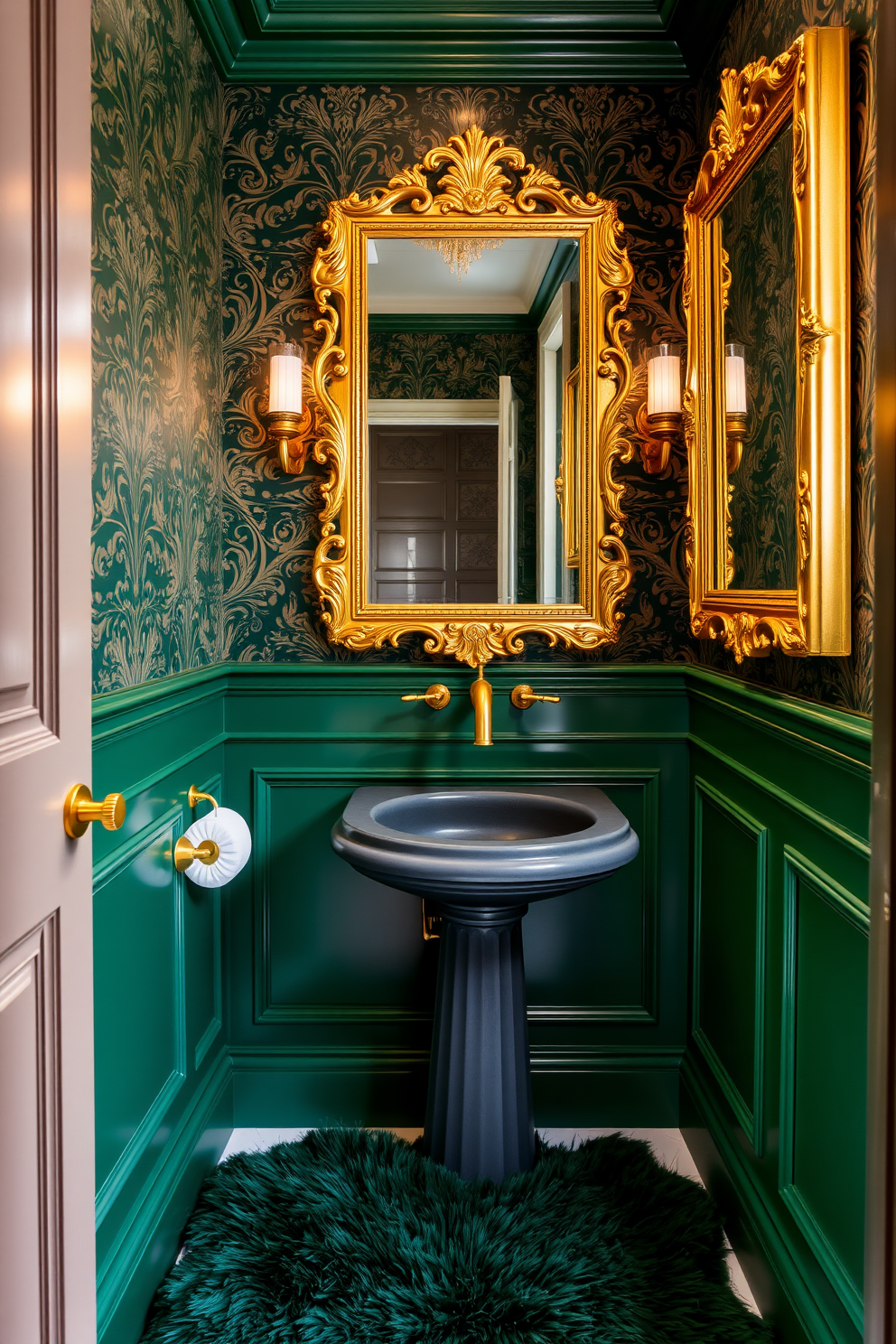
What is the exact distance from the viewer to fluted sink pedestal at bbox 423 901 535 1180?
5.97 ft

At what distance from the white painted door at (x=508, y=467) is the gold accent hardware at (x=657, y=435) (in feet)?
0.92

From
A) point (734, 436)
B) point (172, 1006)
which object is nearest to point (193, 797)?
point (172, 1006)

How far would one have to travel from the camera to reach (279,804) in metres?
2.22

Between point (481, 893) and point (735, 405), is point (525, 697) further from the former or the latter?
point (735, 405)

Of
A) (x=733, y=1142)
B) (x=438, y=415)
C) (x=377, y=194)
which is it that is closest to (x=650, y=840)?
(x=733, y=1142)

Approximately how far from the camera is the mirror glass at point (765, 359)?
4.78 ft

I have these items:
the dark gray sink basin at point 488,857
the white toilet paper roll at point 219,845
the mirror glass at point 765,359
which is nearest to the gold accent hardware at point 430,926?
the dark gray sink basin at point 488,857

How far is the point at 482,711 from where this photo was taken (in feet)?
6.73

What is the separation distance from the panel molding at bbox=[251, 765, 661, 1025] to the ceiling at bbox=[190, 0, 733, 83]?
5.10 feet

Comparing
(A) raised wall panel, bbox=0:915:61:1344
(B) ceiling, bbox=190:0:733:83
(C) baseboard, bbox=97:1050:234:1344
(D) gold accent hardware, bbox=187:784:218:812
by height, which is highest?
(B) ceiling, bbox=190:0:733:83

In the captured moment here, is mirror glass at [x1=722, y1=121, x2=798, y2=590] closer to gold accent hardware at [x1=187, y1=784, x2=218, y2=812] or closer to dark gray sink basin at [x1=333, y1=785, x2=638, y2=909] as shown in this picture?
dark gray sink basin at [x1=333, y1=785, x2=638, y2=909]

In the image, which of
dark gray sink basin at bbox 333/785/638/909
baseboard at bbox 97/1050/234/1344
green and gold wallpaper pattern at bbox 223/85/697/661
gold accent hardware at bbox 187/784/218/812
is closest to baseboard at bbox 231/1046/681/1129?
baseboard at bbox 97/1050/234/1344

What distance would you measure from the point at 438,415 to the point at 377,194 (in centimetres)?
51

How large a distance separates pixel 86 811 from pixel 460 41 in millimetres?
1935
